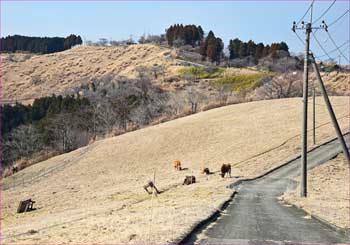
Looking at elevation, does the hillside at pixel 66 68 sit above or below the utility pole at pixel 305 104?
above

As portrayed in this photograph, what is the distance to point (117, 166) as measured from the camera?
52.8 meters

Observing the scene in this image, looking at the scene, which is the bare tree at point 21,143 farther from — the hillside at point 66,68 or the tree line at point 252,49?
the tree line at point 252,49

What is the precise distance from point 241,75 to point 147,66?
35559 mm

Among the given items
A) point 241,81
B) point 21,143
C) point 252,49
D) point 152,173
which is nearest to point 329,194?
point 152,173

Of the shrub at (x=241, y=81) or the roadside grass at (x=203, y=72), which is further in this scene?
the roadside grass at (x=203, y=72)

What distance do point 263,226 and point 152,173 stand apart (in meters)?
29.6

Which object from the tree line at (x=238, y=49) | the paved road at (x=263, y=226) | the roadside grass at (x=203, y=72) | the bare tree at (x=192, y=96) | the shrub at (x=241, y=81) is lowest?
the paved road at (x=263, y=226)

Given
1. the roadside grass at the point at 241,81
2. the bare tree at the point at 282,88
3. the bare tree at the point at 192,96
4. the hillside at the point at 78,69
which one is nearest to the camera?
the bare tree at the point at 282,88

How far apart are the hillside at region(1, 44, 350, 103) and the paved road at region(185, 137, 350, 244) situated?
9182 centimetres

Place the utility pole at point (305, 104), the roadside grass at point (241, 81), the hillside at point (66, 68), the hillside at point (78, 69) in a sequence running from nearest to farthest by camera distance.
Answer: the utility pole at point (305, 104) → the roadside grass at point (241, 81) → the hillside at point (78, 69) → the hillside at point (66, 68)

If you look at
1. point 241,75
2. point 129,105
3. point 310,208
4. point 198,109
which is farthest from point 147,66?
point 310,208

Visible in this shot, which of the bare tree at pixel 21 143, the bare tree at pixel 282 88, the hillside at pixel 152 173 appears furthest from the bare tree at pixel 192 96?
the bare tree at pixel 21 143

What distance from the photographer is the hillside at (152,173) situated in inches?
657

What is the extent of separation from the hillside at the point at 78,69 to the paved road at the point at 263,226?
9182cm
